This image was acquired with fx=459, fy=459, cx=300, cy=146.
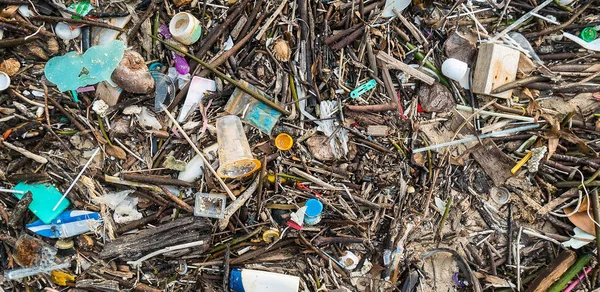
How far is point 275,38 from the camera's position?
2.46 meters

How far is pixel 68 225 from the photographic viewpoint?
2.39m

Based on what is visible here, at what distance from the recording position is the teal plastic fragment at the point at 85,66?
2.34 metres

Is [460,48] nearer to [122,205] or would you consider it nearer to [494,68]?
[494,68]

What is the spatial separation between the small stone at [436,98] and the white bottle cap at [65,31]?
1.85m

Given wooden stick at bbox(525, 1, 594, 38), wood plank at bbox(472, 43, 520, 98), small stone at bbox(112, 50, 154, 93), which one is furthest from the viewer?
wooden stick at bbox(525, 1, 594, 38)

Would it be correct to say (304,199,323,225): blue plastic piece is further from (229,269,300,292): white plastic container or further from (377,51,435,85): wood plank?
(377,51,435,85): wood plank

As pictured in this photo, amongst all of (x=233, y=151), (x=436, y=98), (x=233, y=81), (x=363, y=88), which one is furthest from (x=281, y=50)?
(x=436, y=98)

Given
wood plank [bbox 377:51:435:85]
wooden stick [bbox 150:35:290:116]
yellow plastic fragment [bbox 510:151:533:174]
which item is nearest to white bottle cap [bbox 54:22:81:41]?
wooden stick [bbox 150:35:290:116]

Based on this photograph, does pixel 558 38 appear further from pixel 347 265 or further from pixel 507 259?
pixel 347 265

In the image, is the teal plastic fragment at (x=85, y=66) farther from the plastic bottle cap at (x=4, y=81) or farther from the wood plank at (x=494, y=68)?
the wood plank at (x=494, y=68)

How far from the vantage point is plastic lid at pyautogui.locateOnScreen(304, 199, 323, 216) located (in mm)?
2361

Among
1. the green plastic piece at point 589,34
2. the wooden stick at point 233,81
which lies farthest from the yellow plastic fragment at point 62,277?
the green plastic piece at point 589,34

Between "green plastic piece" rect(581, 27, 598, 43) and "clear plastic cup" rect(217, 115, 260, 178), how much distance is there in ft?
6.30

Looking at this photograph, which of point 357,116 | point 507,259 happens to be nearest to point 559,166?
point 507,259
